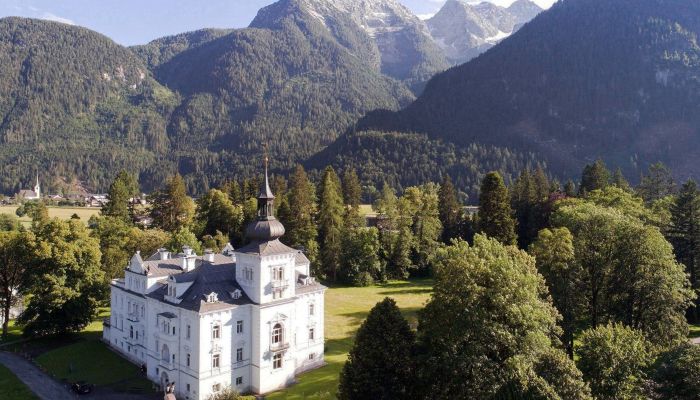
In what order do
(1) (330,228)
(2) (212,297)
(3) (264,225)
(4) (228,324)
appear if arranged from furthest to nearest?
1. (1) (330,228)
2. (3) (264,225)
3. (4) (228,324)
4. (2) (212,297)

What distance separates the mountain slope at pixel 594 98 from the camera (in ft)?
541

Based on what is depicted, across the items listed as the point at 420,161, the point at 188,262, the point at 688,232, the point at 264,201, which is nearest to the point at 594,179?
the point at 688,232

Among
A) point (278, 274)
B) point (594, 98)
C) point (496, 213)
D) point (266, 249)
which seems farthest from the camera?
point (594, 98)

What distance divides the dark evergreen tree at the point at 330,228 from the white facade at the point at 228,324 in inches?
1153

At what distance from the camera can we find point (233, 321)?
129ft

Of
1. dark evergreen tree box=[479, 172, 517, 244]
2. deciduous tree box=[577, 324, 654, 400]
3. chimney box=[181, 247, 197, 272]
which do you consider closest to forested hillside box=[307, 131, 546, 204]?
dark evergreen tree box=[479, 172, 517, 244]

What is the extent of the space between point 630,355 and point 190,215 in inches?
2753

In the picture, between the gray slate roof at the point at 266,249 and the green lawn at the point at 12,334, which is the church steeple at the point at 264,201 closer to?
the gray slate roof at the point at 266,249

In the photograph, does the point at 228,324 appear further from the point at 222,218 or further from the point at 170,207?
the point at 170,207

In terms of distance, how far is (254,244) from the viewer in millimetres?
40781

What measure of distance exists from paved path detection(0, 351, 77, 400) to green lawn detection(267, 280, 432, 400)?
50.9ft

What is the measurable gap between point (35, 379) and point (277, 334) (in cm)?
1924

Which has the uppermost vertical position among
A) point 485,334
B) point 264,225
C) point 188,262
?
point 264,225

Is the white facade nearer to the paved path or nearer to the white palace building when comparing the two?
the white palace building
